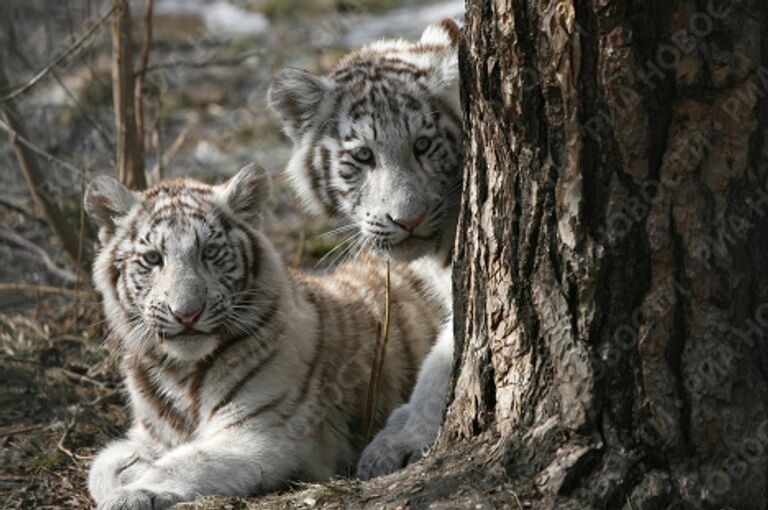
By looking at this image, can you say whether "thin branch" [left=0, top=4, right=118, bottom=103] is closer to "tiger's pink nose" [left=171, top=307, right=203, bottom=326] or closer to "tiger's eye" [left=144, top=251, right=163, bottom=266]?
"tiger's eye" [left=144, top=251, right=163, bottom=266]

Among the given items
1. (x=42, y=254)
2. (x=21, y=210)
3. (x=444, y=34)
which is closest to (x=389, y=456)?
(x=444, y=34)

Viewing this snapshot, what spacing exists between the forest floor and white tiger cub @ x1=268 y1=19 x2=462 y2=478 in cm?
50

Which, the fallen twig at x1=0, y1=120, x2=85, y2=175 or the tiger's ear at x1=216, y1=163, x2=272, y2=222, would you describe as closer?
the tiger's ear at x1=216, y1=163, x2=272, y2=222

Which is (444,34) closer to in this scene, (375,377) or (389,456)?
(375,377)

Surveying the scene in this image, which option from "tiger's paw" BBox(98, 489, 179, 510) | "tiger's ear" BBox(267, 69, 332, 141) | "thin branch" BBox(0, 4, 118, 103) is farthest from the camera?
"thin branch" BBox(0, 4, 118, 103)

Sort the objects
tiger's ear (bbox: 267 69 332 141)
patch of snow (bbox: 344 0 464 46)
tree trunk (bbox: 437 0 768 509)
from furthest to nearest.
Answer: patch of snow (bbox: 344 0 464 46)
tiger's ear (bbox: 267 69 332 141)
tree trunk (bbox: 437 0 768 509)

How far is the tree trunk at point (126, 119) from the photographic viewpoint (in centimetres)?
520

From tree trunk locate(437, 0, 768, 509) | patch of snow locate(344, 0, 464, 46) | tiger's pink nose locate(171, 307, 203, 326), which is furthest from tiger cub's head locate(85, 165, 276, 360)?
patch of snow locate(344, 0, 464, 46)

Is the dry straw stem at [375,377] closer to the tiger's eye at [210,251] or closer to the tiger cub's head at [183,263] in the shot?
the tiger cub's head at [183,263]

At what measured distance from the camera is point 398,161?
3.82 meters

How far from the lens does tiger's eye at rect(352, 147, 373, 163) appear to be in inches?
155

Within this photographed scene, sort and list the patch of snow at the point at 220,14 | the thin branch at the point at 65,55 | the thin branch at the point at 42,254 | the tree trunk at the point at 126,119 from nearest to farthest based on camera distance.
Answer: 1. the thin branch at the point at 65,55
2. the tree trunk at the point at 126,119
3. the thin branch at the point at 42,254
4. the patch of snow at the point at 220,14

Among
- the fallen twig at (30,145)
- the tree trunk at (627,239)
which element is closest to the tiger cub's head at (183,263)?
the fallen twig at (30,145)

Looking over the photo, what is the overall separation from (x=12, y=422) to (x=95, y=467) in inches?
34.3
